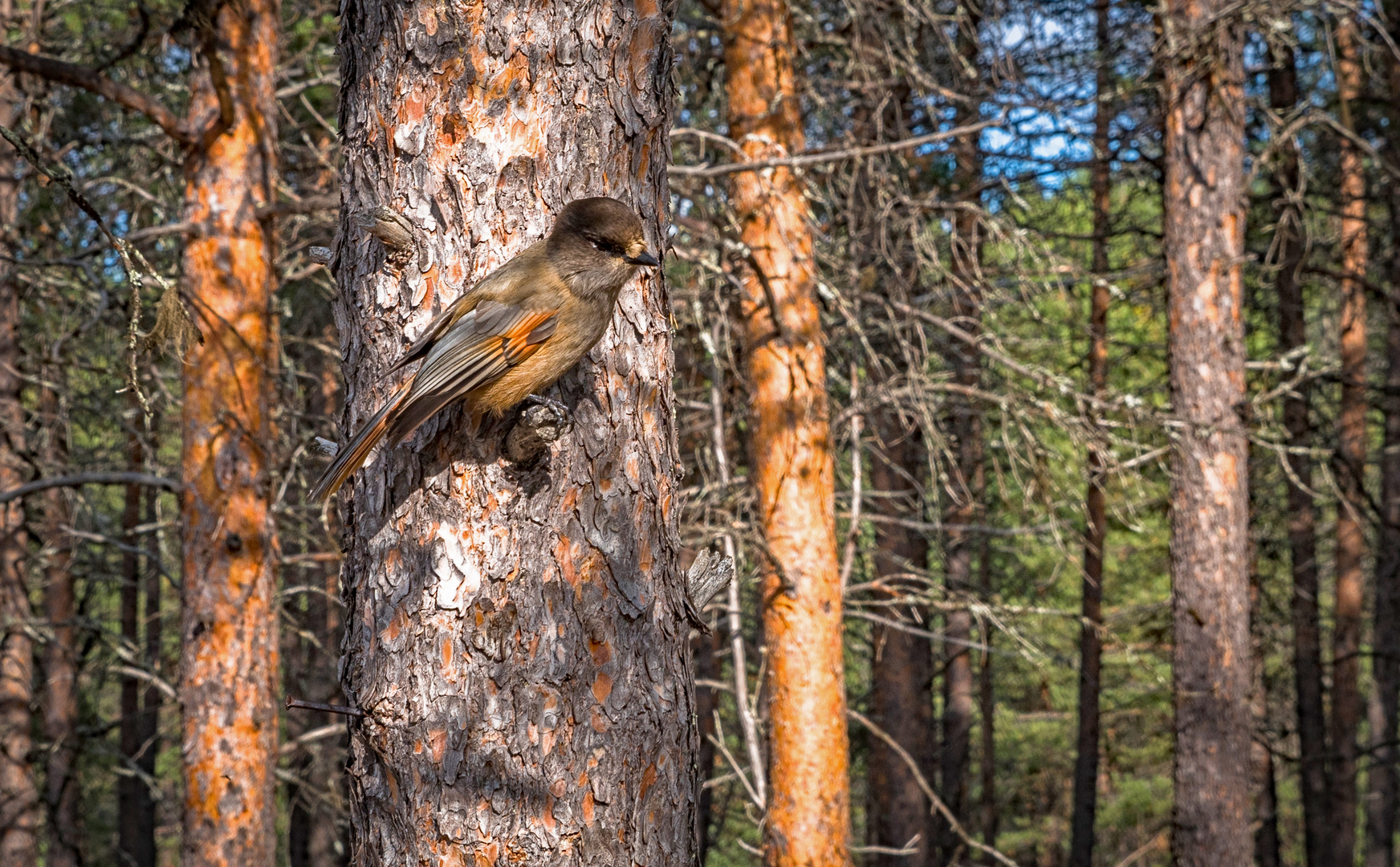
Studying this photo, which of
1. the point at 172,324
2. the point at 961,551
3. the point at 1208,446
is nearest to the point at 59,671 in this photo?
the point at 961,551

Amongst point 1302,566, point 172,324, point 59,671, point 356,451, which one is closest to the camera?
point 356,451

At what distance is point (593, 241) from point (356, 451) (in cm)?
64

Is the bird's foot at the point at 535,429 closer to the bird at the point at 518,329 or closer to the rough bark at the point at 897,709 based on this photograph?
the bird at the point at 518,329

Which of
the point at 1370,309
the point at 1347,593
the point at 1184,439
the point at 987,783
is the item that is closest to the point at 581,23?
the point at 1184,439

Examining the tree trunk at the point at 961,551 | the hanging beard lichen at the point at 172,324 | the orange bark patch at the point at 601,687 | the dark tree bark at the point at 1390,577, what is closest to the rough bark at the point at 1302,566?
the dark tree bark at the point at 1390,577

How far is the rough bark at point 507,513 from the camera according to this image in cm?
223

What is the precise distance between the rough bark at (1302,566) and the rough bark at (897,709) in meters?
4.40

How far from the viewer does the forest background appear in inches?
263

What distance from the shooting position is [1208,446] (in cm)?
845

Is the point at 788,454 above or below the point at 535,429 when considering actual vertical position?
above

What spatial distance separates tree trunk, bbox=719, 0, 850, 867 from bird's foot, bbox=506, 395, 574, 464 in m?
4.02

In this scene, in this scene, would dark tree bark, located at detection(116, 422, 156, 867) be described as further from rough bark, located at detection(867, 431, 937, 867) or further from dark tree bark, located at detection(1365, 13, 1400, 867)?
dark tree bark, located at detection(1365, 13, 1400, 867)

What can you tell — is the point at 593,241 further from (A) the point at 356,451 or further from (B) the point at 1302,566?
(B) the point at 1302,566

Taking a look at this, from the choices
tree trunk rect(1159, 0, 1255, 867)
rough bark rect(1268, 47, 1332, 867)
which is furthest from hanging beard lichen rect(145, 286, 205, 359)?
rough bark rect(1268, 47, 1332, 867)
